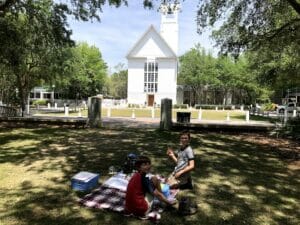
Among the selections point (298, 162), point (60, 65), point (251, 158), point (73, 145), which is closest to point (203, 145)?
point (251, 158)

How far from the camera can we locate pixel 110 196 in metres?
5.73

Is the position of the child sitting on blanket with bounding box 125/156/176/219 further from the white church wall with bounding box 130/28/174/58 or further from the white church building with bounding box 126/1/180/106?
the white church wall with bounding box 130/28/174/58

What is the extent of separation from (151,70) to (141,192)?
5707 centimetres

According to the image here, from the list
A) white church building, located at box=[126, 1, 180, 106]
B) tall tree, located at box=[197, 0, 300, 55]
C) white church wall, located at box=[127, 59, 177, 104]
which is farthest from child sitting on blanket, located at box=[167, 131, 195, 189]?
white church wall, located at box=[127, 59, 177, 104]

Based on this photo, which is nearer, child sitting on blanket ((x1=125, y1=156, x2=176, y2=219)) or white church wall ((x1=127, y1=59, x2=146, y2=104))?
child sitting on blanket ((x1=125, y1=156, x2=176, y2=219))

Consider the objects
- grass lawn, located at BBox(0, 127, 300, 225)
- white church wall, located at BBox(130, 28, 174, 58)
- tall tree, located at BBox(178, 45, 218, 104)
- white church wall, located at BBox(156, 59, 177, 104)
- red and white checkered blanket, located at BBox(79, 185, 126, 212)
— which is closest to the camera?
grass lawn, located at BBox(0, 127, 300, 225)

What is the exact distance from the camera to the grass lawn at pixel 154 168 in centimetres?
508

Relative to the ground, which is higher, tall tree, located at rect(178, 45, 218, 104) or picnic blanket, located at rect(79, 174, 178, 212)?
tall tree, located at rect(178, 45, 218, 104)

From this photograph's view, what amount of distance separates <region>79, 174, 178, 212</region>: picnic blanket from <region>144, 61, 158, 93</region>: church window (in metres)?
55.2

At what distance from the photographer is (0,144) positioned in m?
10.9

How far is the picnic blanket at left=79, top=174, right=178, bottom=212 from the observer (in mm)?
5316

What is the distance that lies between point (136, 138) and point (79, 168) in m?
4.88

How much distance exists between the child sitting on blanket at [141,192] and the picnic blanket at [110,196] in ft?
0.92

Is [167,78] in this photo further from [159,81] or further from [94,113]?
[94,113]
